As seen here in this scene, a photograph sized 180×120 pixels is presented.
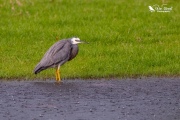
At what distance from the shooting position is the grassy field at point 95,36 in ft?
42.2

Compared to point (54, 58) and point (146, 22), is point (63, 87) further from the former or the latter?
point (146, 22)

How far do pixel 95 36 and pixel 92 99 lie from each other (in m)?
4.30

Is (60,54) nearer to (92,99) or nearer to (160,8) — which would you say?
(92,99)

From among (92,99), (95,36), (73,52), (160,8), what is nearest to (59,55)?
(73,52)

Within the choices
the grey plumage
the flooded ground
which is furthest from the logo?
the flooded ground

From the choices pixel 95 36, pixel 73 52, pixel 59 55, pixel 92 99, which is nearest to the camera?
pixel 92 99

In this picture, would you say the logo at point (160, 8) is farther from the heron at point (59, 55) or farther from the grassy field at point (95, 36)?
the heron at point (59, 55)

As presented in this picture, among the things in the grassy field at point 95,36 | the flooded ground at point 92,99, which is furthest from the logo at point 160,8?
the flooded ground at point 92,99

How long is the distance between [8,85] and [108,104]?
1984mm

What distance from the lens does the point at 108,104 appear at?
10453mm

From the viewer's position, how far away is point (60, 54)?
12.7 m

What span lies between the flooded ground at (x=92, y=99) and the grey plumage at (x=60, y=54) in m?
0.44

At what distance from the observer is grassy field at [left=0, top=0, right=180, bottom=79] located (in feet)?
42.2

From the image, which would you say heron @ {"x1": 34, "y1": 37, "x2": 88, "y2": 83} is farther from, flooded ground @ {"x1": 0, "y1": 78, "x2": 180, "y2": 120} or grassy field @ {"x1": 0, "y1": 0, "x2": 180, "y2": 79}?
flooded ground @ {"x1": 0, "y1": 78, "x2": 180, "y2": 120}
